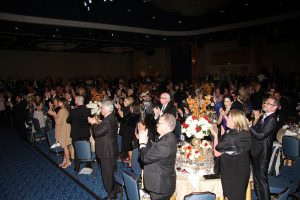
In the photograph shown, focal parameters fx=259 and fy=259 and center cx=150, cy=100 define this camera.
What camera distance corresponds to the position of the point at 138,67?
2830 cm

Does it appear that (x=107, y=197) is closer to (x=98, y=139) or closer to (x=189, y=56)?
(x=98, y=139)

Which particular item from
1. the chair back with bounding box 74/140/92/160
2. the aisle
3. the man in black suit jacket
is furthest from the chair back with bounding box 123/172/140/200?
the man in black suit jacket

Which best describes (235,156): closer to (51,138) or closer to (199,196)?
(199,196)

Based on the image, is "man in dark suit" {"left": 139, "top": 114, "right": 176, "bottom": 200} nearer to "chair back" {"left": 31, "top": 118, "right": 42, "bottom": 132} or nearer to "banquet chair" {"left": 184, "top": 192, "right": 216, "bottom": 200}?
"banquet chair" {"left": 184, "top": 192, "right": 216, "bottom": 200}

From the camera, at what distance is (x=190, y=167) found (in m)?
3.88

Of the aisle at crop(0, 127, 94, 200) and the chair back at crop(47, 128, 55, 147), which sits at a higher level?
the chair back at crop(47, 128, 55, 147)

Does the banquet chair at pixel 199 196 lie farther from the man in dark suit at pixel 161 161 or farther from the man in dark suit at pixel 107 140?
the man in dark suit at pixel 107 140

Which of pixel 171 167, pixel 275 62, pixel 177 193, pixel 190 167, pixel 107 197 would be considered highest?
pixel 275 62

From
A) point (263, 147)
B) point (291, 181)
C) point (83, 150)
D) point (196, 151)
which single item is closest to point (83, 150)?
point (83, 150)

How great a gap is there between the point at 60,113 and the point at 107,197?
250 centimetres

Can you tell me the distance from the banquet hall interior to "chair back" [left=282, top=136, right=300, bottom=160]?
0.02 meters

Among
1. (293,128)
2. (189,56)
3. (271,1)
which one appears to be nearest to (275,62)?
(189,56)

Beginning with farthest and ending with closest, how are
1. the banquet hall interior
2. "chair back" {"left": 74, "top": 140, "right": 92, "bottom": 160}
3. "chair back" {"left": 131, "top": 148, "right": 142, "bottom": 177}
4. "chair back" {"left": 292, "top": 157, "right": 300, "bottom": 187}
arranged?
the banquet hall interior → "chair back" {"left": 74, "top": 140, "right": 92, "bottom": 160} → "chair back" {"left": 131, "top": 148, "right": 142, "bottom": 177} → "chair back" {"left": 292, "top": 157, "right": 300, "bottom": 187}

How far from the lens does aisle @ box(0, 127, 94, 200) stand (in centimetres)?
516
